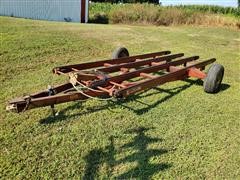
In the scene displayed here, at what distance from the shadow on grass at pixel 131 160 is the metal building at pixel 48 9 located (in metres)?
16.4

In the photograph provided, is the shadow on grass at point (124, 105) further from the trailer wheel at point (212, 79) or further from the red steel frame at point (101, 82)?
the trailer wheel at point (212, 79)

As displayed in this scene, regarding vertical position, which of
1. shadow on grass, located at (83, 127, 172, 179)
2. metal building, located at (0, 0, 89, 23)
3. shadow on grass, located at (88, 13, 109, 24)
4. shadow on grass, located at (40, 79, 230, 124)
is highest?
metal building, located at (0, 0, 89, 23)

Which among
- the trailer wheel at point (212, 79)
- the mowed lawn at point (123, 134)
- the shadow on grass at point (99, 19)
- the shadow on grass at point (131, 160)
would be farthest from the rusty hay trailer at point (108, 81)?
the shadow on grass at point (99, 19)

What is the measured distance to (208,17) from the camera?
2266 cm

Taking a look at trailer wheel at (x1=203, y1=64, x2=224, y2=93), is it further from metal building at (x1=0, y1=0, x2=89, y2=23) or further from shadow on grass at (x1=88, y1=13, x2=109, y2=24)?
shadow on grass at (x1=88, y1=13, x2=109, y2=24)

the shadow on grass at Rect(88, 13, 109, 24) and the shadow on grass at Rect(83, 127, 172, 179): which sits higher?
the shadow on grass at Rect(88, 13, 109, 24)

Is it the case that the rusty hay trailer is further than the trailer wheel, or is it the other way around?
the trailer wheel

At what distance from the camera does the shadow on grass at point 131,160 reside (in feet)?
12.6

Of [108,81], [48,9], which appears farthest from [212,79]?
[48,9]

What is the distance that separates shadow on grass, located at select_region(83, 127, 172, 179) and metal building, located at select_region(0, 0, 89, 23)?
1638 cm

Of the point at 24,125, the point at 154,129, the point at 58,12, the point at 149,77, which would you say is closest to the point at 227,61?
the point at 149,77

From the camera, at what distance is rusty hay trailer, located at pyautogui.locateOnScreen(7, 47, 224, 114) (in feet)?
14.2

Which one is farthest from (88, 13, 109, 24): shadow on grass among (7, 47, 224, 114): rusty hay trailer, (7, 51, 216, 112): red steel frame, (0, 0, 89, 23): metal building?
(7, 51, 216, 112): red steel frame

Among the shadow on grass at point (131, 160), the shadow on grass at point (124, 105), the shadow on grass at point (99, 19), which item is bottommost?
the shadow on grass at point (131, 160)
